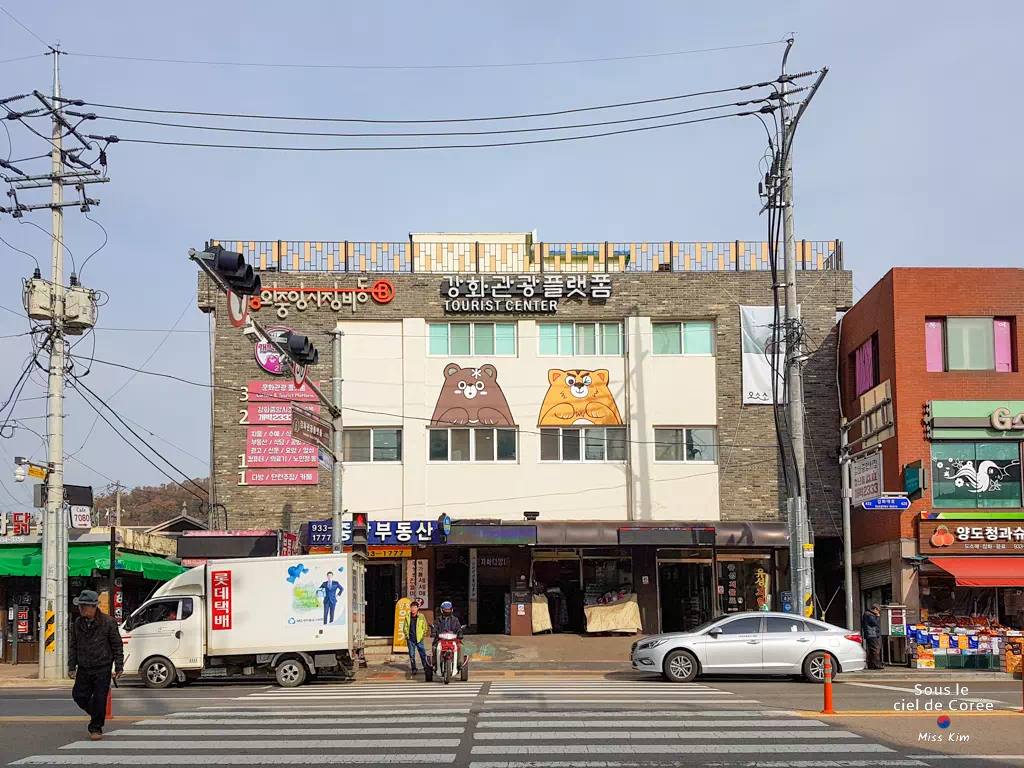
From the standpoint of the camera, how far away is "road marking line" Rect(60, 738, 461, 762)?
12.0 m

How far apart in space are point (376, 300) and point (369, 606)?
9.19m

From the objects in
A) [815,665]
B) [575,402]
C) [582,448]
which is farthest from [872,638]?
[575,402]

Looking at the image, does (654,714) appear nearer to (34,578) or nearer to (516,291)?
(516,291)

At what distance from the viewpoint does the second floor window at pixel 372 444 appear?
33.2 metres

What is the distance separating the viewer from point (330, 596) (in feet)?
72.2

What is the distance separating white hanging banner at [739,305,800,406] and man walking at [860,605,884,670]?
25.7 ft

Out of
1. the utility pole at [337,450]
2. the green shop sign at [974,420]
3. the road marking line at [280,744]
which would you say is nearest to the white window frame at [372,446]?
the utility pole at [337,450]

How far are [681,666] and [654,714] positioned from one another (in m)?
6.77

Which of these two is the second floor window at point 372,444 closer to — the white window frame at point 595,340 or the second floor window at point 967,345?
the white window frame at point 595,340

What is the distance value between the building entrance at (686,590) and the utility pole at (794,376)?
682 centimetres

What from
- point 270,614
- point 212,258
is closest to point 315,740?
point 212,258

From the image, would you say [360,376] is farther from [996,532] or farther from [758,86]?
[996,532]

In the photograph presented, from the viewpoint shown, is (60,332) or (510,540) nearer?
(60,332)

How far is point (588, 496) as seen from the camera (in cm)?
3306
